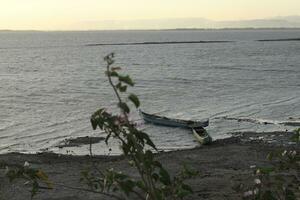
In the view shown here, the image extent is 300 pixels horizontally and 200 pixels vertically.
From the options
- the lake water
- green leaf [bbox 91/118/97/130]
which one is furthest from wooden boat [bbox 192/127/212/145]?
green leaf [bbox 91/118/97/130]

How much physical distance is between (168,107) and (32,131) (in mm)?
12611

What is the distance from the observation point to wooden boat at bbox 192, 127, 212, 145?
2430 centimetres

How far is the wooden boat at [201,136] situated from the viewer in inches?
957

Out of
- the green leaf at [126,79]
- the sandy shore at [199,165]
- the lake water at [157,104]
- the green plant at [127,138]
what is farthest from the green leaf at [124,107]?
the lake water at [157,104]

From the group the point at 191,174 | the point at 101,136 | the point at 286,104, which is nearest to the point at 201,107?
the point at 286,104

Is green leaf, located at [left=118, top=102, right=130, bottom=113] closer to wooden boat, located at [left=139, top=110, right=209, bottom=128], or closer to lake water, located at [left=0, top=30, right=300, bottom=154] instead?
lake water, located at [left=0, top=30, right=300, bottom=154]

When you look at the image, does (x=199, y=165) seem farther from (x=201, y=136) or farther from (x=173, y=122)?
(x=173, y=122)

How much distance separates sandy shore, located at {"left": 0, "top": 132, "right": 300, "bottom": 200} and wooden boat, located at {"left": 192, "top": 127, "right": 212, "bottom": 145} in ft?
1.56

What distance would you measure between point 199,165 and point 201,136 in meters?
7.34

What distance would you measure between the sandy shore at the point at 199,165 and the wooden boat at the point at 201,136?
1.56 ft

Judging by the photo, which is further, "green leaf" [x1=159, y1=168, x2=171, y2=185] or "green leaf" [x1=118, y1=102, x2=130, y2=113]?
"green leaf" [x1=159, y1=168, x2=171, y2=185]

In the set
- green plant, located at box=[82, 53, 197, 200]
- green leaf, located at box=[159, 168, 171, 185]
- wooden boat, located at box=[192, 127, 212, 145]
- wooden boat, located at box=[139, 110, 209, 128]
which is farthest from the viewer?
wooden boat, located at box=[139, 110, 209, 128]

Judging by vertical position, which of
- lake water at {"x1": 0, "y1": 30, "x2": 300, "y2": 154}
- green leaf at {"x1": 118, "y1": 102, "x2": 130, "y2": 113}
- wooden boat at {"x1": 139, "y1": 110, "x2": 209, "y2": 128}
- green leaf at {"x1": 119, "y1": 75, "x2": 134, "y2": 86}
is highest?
green leaf at {"x1": 119, "y1": 75, "x2": 134, "y2": 86}

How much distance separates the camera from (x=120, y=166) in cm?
1762
